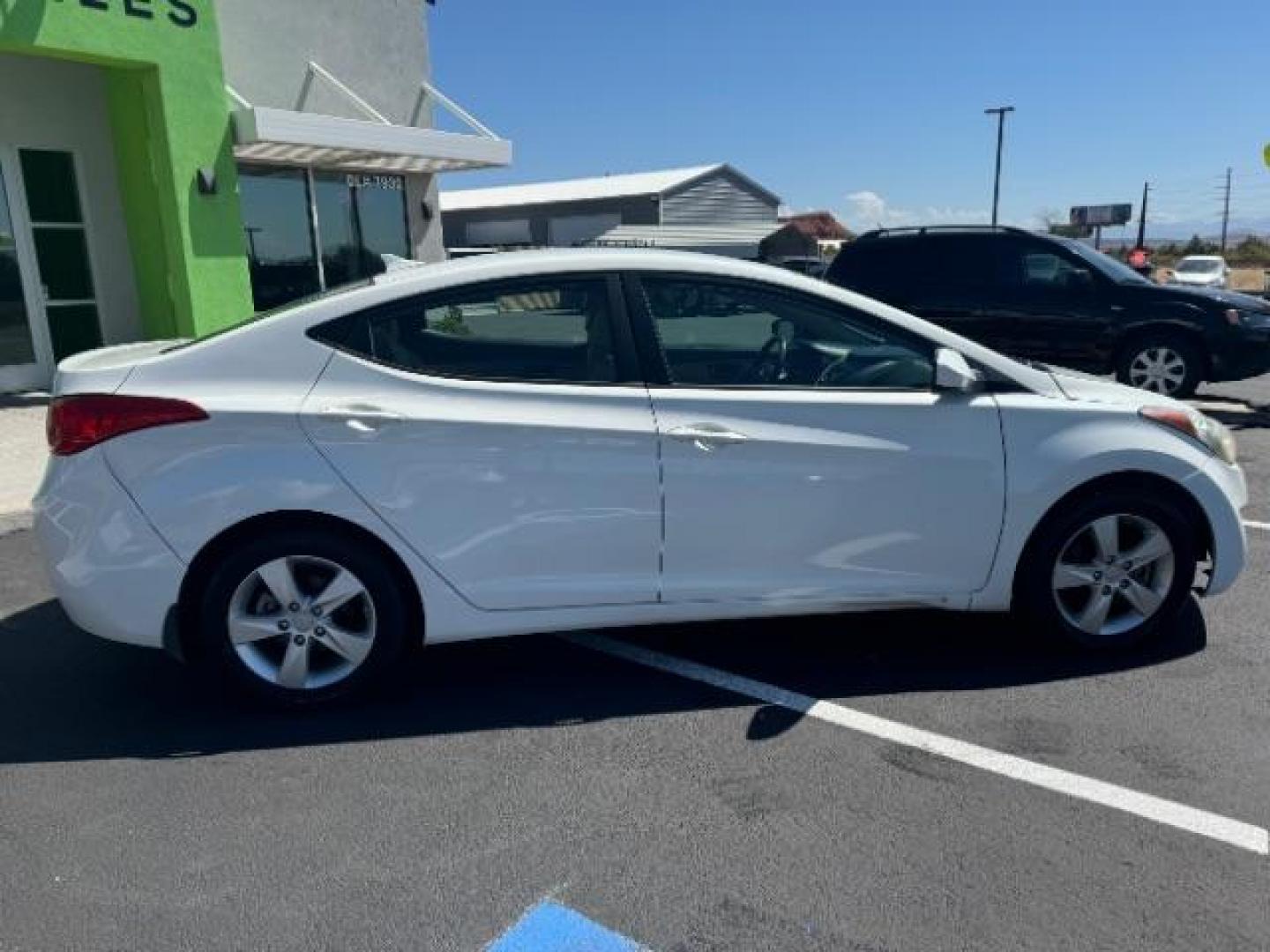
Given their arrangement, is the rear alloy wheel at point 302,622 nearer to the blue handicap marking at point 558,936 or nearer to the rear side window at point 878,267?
the blue handicap marking at point 558,936

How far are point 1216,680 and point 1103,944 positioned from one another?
5.83ft

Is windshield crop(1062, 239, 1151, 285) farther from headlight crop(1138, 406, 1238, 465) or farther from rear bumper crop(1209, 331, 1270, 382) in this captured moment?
headlight crop(1138, 406, 1238, 465)

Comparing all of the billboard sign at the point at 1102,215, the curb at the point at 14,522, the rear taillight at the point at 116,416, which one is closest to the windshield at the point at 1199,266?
the billboard sign at the point at 1102,215

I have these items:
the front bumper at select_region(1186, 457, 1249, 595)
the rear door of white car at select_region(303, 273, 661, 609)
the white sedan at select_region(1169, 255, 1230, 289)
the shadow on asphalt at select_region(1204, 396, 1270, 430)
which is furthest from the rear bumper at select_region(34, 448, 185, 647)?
Answer: the white sedan at select_region(1169, 255, 1230, 289)

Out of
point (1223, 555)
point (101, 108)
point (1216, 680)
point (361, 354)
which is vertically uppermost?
point (101, 108)

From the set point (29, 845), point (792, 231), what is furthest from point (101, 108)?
point (792, 231)

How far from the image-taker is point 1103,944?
2.32m

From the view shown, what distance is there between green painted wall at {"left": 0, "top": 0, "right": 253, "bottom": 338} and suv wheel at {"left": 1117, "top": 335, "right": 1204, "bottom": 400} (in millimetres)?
9255

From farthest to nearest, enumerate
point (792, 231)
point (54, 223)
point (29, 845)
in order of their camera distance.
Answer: point (792, 231) < point (54, 223) < point (29, 845)

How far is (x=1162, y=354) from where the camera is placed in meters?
9.60

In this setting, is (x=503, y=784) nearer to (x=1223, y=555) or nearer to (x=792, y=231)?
(x=1223, y=555)

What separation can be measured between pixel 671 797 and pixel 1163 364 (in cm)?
863

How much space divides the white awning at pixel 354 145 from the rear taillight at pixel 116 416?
8.18m

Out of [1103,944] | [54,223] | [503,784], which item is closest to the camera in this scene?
[1103,944]
